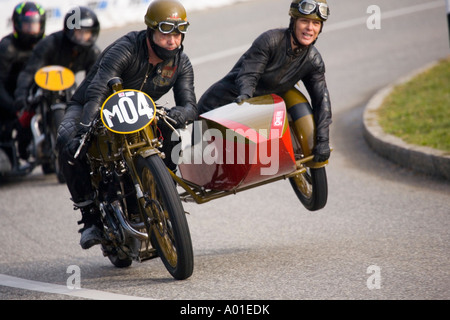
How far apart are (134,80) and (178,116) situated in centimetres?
52

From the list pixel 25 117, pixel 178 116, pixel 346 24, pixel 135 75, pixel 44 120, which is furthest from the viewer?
pixel 346 24

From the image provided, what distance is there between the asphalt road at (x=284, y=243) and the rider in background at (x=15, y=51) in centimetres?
88

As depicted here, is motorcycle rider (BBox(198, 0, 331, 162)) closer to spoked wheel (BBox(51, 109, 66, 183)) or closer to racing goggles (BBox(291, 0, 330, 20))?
racing goggles (BBox(291, 0, 330, 20))

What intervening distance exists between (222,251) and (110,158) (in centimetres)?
141

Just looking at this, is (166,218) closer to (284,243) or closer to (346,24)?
(284,243)

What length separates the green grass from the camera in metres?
9.59

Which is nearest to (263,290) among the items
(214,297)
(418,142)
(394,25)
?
(214,297)

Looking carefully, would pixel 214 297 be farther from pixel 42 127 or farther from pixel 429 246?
pixel 42 127

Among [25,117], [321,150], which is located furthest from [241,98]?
[25,117]

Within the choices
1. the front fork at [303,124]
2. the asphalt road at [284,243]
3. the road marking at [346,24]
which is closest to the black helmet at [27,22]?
the asphalt road at [284,243]

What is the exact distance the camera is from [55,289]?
19.4 feet

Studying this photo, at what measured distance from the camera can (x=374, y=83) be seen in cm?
1445

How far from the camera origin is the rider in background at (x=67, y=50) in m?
9.34

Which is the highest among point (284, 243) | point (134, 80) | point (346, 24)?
point (134, 80)
